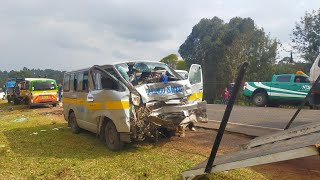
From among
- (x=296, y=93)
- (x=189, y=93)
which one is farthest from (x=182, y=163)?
(x=296, y=93)

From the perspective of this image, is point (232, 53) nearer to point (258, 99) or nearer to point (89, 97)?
point (258, 99)

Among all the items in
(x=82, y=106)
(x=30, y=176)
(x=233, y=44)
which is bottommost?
(x=30, y=176)

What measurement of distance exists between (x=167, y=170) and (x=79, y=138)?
4497 millimetres

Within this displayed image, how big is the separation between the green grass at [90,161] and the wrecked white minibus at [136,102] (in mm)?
390

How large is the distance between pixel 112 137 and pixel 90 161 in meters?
1.04

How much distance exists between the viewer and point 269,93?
18344 mm

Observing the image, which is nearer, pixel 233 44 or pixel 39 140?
pixel 39 140

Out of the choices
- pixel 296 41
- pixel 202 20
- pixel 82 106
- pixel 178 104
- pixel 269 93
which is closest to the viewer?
pixel 178 104

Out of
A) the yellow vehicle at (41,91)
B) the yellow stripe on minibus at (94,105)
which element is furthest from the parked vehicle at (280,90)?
the yellow vehicle at (41,91)

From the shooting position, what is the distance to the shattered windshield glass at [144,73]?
7.90m

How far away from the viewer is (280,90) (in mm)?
17750

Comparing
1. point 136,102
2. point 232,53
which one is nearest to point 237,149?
point 136,102

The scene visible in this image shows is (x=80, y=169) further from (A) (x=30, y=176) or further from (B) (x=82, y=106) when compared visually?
(B) (x=82, y=106)

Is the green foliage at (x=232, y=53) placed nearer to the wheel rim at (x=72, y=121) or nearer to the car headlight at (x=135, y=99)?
the wheel rim at (x=72, y=121)
